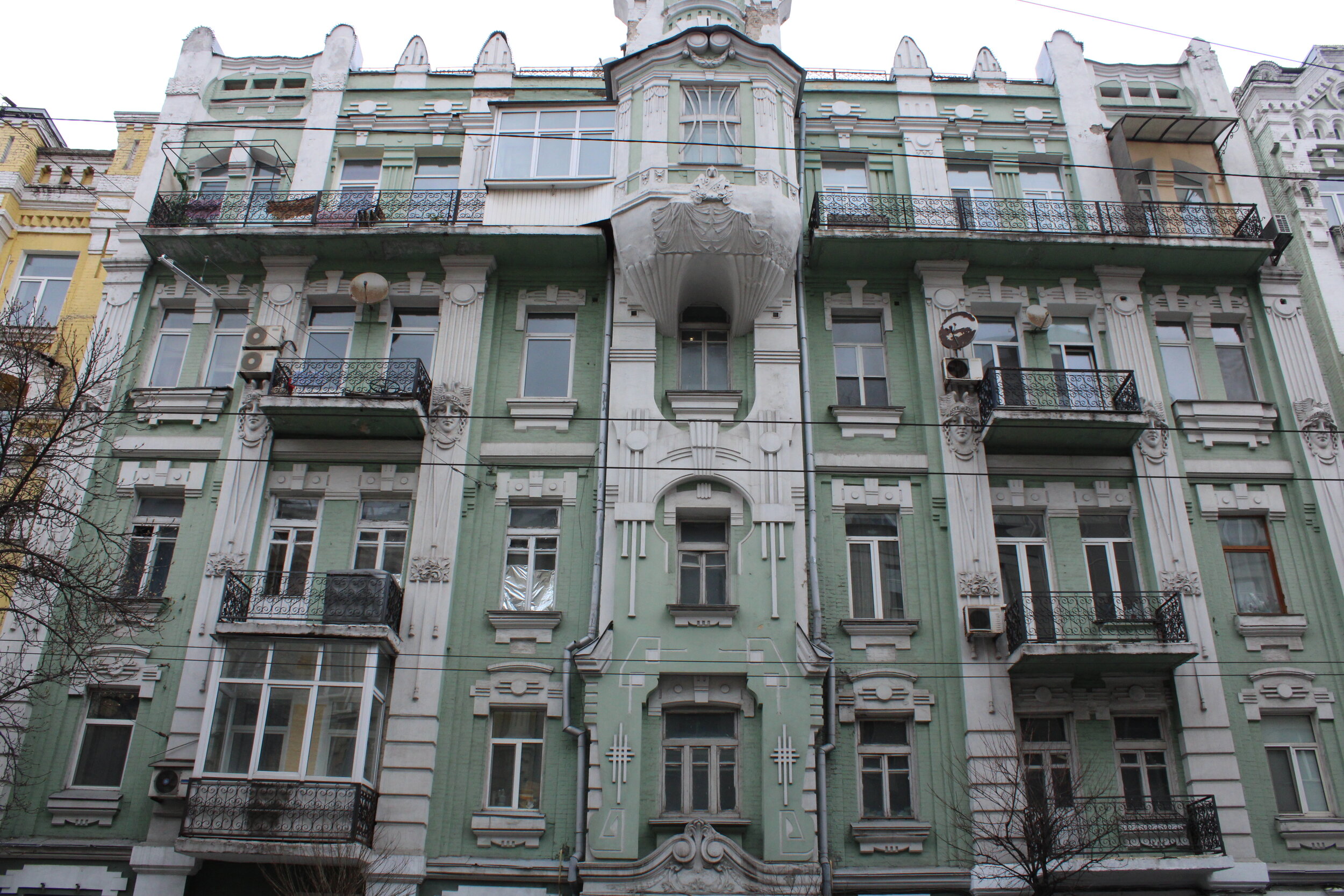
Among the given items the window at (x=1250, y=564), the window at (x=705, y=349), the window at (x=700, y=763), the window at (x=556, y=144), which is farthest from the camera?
the window at (x=556, y=144)

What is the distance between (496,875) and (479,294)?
911 centimetres

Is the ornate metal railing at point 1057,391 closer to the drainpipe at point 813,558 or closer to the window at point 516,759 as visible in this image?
the drainpipe at point 813,558

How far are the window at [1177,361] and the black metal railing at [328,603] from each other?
12.7 m

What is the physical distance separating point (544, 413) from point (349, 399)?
9.76 feet

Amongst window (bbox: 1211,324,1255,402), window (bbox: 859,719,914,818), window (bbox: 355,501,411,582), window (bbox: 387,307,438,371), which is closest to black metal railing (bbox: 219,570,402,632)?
window (bbox: 355,501,411,582)

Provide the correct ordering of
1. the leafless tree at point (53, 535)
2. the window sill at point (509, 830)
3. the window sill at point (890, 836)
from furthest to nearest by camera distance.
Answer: the window sill at point (509, 830) → the window sill at point (890, 836) → the leafless tree at point (53, 535)

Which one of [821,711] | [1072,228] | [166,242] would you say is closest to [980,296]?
[1072,228]

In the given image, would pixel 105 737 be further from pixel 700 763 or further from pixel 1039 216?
pixel 1039 216

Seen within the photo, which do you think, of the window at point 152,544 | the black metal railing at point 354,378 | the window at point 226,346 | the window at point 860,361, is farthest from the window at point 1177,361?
the window at point 152,544

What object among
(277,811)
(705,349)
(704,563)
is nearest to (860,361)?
(705,349)

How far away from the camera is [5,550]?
1157 cm

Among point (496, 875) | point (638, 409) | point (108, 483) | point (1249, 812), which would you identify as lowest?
point (496, 875)

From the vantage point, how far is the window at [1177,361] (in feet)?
55.3

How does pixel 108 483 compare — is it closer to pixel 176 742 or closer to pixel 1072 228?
pixel 176 742
